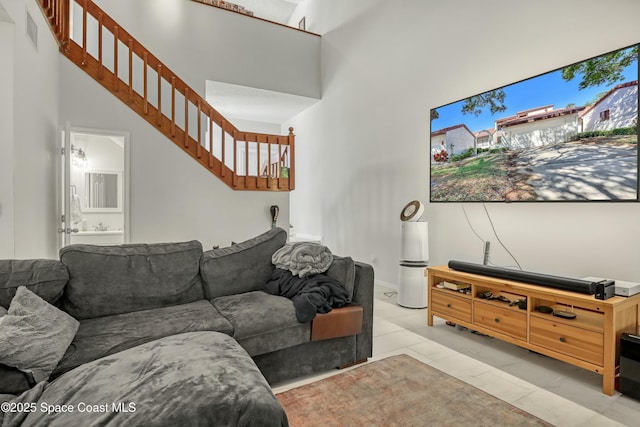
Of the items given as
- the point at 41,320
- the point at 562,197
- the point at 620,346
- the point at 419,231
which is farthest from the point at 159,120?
the point at 620,346

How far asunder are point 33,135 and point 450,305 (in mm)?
4014

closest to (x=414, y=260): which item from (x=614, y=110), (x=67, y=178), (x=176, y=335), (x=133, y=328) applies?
(x=614, y=110)

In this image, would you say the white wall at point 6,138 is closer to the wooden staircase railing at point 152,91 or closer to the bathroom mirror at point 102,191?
the wooden staircase railing at point 152,91

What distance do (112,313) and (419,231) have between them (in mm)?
2933

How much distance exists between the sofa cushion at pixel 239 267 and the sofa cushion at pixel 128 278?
86mm

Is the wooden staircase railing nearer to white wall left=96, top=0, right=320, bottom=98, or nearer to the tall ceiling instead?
white wall left=96, top=0, right=320, bottom=98

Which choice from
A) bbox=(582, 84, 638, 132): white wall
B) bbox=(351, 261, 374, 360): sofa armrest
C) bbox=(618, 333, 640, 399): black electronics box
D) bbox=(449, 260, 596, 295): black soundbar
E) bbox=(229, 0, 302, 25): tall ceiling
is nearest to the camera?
bbox=(618, 333, 640, 399): black electronics box

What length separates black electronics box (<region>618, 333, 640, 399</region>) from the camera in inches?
75.3

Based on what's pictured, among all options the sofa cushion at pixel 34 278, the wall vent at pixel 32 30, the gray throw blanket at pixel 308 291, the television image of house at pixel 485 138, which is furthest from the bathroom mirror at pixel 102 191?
the television image of house at pixel 485 138

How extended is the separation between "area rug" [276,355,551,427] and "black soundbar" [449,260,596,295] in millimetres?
988

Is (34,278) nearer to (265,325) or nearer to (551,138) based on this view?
(265,325)

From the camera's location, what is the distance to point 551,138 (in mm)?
2729

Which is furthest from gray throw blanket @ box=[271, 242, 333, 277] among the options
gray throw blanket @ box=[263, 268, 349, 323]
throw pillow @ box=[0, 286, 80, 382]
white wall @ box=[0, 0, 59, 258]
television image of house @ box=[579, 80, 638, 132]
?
television image of house @ box=[579, 80, 638, 132]

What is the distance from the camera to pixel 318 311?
7.28 ft
